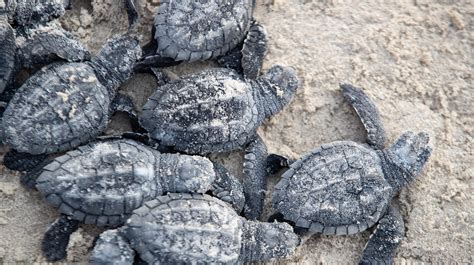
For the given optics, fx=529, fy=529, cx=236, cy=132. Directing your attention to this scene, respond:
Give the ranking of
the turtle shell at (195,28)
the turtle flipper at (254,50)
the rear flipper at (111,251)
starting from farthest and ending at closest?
the turtle flipper at (254,50) < the turtle shell at (195,28) < the rear flipper at (111,251)

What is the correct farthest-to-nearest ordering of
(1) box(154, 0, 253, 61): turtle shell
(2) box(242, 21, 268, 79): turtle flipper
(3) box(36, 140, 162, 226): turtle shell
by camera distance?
(2) box(242, 21, 268, 79): turtle flipper, (1) box(154, 0, 253, 61): turtle shell, (3) box(36, 140, 162, 226): turtle shell

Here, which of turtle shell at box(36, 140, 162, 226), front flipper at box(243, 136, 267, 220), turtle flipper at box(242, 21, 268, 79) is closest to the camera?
turtle shell at box(36, 140, 162, 226)

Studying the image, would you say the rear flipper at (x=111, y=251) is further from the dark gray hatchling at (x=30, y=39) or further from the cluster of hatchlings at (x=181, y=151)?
the dark gray hatchling at (x=30, y=39)

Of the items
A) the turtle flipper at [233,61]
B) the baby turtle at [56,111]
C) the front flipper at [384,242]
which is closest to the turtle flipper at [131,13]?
the baby turtle at [56,111]

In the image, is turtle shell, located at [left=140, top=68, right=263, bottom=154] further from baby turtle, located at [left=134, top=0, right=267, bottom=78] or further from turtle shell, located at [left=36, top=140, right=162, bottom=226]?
turtle shell, located at [left=36, top=140, right=162, bottom=226]

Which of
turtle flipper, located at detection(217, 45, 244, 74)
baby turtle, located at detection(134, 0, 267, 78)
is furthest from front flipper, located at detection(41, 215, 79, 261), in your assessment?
turtle flipper, located at detection(217, 45, 244, 74)

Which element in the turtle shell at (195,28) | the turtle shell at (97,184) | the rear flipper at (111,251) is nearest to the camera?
the rear flipper at (111,251)

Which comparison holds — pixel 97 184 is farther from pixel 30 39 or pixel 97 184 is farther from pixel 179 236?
pixel 30 39

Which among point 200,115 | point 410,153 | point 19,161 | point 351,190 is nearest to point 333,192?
point 351,190
